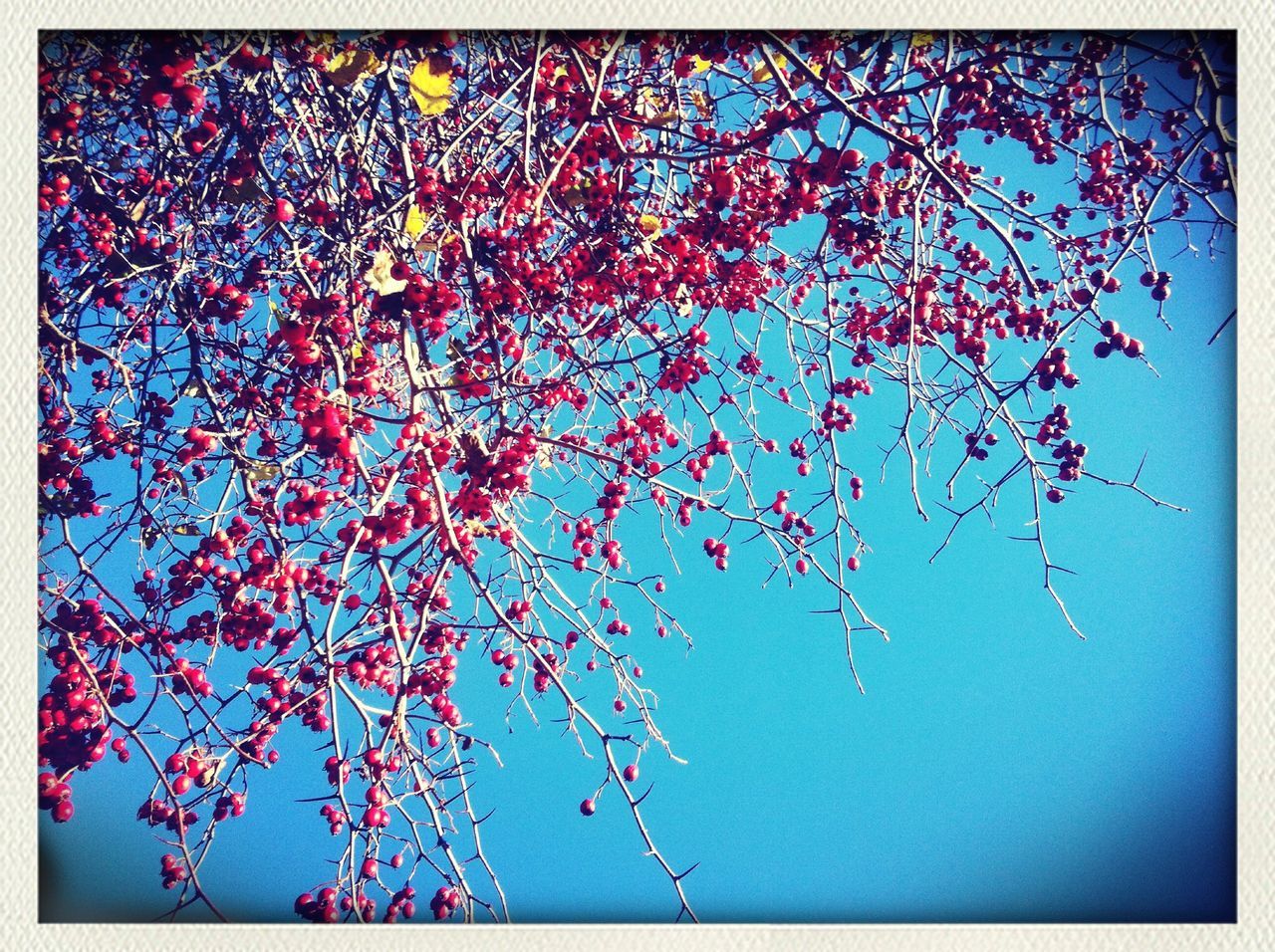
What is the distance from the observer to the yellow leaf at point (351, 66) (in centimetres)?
85

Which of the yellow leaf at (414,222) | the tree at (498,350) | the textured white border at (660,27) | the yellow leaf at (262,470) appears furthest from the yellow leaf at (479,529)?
the textured white border at (660,27)

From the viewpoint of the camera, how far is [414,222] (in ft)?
2.79

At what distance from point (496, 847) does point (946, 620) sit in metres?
0.65

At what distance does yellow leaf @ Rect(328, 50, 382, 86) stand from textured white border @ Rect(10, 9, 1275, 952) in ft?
0.11

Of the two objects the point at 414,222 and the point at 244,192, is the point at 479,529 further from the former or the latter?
the point at 244,192

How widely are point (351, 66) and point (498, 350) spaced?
1.35ft

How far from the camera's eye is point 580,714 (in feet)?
2.80

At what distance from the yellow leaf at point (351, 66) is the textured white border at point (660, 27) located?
3cm

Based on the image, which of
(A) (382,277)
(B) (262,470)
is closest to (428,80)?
(A) (382,277)

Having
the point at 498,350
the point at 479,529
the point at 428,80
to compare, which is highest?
the point at 428,80

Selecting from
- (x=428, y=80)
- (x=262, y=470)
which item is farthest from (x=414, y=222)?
(x=262, y=470)

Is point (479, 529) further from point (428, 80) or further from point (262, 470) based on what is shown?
point (428, 80)

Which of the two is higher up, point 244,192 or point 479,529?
point 244,192

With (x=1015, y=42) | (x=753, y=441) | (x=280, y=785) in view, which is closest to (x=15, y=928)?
(x=280, y=785)
